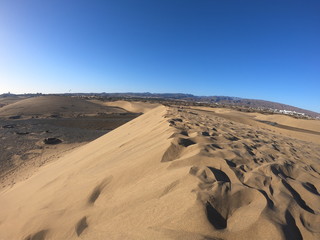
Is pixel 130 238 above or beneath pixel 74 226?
above

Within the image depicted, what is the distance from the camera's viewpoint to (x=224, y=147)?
4.01m

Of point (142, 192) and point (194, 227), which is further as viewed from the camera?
point (142, 192)

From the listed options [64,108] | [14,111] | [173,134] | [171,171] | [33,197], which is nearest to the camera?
[171,171]

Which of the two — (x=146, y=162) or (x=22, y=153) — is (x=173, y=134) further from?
(x=22, y=153)

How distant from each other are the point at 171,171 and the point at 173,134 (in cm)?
152

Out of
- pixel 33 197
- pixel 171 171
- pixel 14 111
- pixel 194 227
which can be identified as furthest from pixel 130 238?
pixel 14 111

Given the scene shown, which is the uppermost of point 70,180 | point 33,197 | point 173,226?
point 173,226

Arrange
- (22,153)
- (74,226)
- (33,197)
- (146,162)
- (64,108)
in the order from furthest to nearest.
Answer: (64,108) < (22,153) < (33,197) < (146,162) < (74,226)

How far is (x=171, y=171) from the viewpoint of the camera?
9.78 feet

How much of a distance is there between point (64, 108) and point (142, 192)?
32.9 meters

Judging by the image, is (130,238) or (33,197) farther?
(33,197)

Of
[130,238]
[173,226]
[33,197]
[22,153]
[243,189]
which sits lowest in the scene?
[22,153]

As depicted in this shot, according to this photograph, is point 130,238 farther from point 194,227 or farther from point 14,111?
point 14,111

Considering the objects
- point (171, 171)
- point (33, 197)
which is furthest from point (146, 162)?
point (33, 197)
